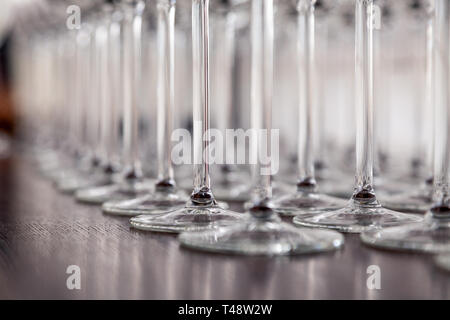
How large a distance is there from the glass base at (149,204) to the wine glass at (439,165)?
0.26 m

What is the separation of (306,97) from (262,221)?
1.13 ft

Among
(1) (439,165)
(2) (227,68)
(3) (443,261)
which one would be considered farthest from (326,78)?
(3) (443,261)

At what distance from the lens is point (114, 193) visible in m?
0.95

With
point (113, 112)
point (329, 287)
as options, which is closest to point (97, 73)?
point (113, 112)

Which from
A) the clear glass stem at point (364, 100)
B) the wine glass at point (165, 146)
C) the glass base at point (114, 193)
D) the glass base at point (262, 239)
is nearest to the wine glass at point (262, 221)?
the glass base at point (262, 239)

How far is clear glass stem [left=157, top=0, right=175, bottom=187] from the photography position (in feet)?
2.60

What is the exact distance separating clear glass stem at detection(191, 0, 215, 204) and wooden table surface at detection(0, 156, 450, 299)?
0.21 ft

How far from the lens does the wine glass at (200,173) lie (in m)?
0.65

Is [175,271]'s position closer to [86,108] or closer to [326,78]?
[86,108]

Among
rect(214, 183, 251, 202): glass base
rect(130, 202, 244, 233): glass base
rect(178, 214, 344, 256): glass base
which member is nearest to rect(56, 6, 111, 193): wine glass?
rect(214, 183, 251, 202): glass base

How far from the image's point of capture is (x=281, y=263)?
1.58 ft

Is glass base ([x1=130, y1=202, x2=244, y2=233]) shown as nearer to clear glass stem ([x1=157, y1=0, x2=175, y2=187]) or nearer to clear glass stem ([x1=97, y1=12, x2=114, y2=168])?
clear glass stem ([x1=157, y1=0, x2=175, y2=187])
